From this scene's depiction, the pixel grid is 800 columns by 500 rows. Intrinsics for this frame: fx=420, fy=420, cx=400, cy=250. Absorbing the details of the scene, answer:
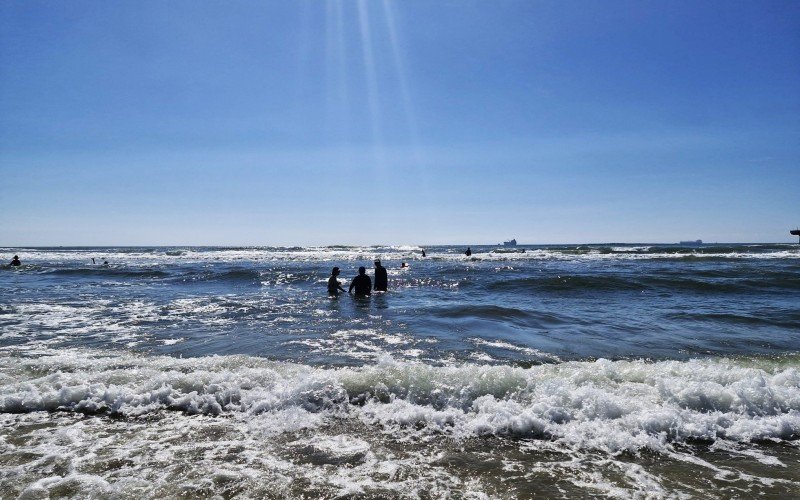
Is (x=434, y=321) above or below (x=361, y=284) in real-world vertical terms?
below

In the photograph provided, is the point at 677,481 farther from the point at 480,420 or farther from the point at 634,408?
the point at 480,420

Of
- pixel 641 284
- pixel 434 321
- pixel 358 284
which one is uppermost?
pixel 358 284

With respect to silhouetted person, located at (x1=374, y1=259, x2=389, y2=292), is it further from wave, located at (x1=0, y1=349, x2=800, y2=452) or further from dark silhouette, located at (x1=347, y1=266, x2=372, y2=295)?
wave, located at (x1=0, y1=349, x2=800, y2=452)

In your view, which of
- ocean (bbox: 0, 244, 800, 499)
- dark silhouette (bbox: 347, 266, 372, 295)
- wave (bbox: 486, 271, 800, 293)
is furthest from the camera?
wave (bbox: 486, 271, 800, 293)

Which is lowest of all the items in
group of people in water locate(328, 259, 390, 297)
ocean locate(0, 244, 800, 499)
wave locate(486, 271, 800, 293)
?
ocean locate(0, 244, 800, 499)

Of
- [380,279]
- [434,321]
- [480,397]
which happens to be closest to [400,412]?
[480,397]

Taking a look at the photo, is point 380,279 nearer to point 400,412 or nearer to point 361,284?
point 361,284

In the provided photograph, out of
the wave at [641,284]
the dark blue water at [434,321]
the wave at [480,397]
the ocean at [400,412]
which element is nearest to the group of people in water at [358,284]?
the dark blue water at [434,321]

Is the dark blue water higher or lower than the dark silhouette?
lower

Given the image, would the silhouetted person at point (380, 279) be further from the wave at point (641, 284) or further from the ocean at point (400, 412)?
the ocean at point (400, 412)

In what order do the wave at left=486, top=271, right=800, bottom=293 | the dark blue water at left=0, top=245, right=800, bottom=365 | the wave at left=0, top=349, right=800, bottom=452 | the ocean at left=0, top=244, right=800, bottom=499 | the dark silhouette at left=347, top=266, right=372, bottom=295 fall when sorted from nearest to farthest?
1. the ocean at left=0, top=244, right=800, bottom=499
2. the wave at left=0, top=349, right=800, bottom=452
3. the dark blue water at left=0, top=245, right=800, bottom=365
4. the dark silhouette at left=347, top=266, right=372, bottom=295
5. the wave at left=486, top=271, right=800, bottom=293

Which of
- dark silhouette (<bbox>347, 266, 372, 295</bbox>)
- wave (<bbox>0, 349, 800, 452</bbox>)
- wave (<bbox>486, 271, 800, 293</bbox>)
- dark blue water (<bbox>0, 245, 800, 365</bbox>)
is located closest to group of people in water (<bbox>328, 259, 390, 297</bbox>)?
dark silhouette (<bbox>347, 266, 372, 295</bbox>)

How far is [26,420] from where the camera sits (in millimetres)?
5168

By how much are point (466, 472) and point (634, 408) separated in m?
2.61
